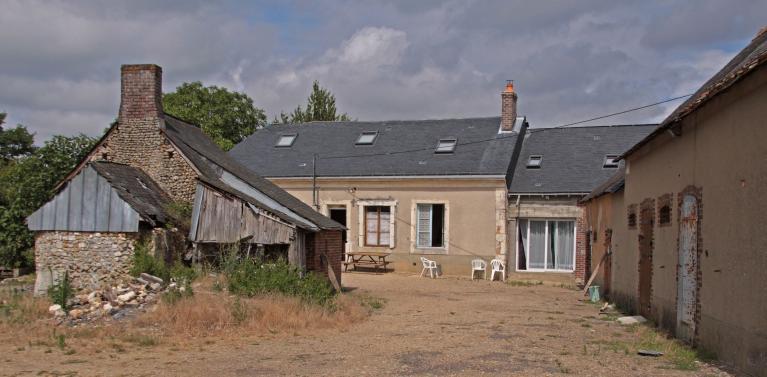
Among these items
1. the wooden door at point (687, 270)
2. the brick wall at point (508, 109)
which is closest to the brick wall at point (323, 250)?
the wooden door at point (687, 270)

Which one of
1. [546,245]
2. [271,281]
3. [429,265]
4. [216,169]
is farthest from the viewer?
[429,265]

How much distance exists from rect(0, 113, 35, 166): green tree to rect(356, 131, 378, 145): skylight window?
2450cm

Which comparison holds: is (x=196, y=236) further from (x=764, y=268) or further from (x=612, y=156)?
(x=612, y=156)

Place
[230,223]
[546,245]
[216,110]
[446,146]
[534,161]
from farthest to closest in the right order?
[216,110]
[446,146]
[534,161]
[546,245]
[230,223]

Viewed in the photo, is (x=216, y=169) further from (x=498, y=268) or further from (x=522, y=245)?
(x=522, y=245)

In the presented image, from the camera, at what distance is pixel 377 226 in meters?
26.5

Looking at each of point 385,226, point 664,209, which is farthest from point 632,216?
point 385,226

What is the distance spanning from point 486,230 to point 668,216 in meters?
12.4

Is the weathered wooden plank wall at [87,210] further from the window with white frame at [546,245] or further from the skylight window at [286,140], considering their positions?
the skylight window at [286,140]

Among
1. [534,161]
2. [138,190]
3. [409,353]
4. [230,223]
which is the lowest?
[409,353]

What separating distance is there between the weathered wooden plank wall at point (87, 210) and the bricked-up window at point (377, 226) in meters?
12.6

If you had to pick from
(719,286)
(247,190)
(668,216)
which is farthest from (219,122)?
(719,286)

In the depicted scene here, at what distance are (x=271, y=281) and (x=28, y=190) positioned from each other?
37.9 ft

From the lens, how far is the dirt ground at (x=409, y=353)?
8.89 metres
